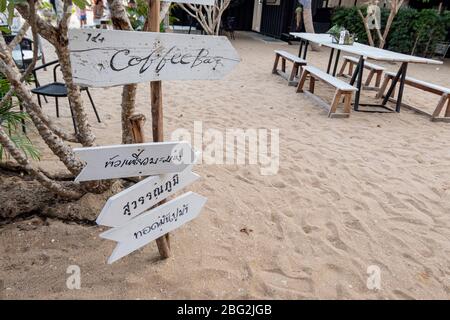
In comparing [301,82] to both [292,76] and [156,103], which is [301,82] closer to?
[292,76]

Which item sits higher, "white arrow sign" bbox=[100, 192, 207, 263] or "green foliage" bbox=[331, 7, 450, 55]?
"green foliage" bbox=[331, 7, 450, 55]

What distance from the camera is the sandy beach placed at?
5.98 feet

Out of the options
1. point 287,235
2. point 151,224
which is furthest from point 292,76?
point 151,224

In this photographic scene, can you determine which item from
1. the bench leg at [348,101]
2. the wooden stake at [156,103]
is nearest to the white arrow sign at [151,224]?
the wooden stake at [156,103]

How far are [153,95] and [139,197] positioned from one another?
1.60 ft

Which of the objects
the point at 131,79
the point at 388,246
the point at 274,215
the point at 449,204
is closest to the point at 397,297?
the point at 388,246

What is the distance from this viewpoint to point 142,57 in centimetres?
145

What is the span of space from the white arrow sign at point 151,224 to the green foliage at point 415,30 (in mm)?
11722

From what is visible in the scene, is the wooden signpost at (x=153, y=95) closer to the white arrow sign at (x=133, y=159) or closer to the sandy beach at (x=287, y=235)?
the white arrow sign at (x=133, y=159)

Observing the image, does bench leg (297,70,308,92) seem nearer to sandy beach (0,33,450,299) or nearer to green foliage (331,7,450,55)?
sandy beach (0,33,450,299)

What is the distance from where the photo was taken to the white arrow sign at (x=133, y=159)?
1.44m

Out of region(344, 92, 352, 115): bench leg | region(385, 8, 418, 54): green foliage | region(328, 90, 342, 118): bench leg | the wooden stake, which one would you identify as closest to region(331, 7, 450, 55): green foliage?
region(385, 8, 418, 54): green foliage

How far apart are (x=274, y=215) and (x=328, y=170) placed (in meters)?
1.01

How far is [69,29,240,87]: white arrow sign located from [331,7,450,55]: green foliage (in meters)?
11.5
